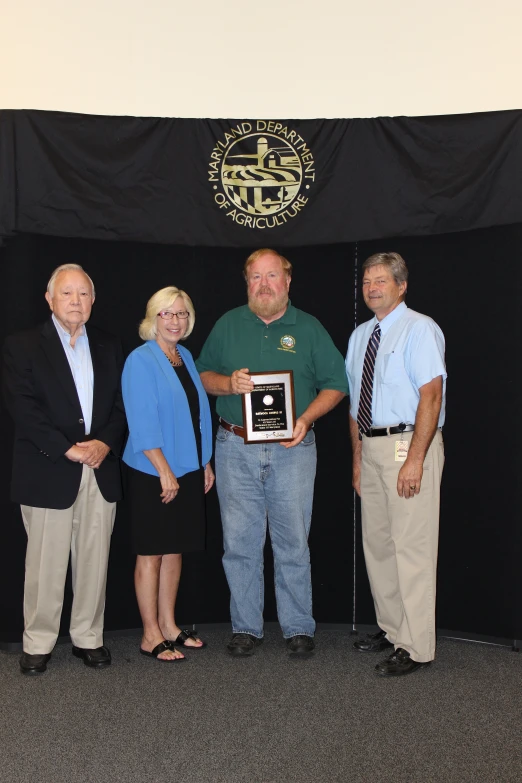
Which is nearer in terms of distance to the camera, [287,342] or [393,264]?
[393,264]

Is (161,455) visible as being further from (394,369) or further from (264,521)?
(394,369)

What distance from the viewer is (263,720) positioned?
2.95m

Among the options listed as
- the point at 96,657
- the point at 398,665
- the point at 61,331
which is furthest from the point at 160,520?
the point at 398,665

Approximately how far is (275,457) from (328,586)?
0.95 m

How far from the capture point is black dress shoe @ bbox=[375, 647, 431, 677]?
3.40 meters

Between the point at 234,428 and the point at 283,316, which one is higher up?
the point at 283,316

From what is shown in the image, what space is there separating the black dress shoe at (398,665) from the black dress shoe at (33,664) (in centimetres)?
150

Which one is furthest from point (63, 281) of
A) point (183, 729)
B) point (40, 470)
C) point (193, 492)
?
point (183, 729)

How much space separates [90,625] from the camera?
361cm

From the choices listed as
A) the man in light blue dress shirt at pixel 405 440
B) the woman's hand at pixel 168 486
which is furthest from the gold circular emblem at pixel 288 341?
the woman's hand at pixel 168 486

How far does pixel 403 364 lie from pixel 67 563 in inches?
70.0

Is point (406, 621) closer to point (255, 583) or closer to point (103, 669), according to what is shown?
point (255, 583)

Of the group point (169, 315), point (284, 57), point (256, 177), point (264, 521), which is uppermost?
point (284, 57)

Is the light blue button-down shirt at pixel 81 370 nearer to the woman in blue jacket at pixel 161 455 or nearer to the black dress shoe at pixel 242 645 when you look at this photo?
the woman in blue jacket at pixel 161 455
